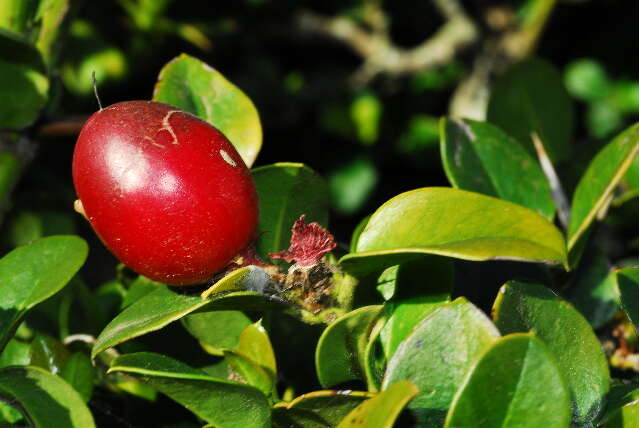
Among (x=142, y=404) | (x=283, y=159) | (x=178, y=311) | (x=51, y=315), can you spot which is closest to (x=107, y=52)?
(x=283, y=159)

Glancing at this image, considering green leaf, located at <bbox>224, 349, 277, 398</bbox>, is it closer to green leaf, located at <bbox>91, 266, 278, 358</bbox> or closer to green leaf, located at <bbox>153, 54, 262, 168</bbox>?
green leaf, located at <bbox>91, 266, 278, 358</bbox>

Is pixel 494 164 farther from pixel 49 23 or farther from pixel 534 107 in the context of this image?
pixel 49 23

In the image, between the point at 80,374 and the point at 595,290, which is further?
the point at 595,290

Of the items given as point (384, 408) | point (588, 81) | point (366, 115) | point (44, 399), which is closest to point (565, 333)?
point (384, 408)

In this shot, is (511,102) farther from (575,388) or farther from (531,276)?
(575,388)

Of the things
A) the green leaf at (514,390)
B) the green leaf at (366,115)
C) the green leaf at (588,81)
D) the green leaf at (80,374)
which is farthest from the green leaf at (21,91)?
the green leaf at (588,81)

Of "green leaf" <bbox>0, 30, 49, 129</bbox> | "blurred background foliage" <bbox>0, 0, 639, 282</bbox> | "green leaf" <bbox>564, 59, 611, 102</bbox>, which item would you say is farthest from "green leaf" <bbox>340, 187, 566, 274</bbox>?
"green leaf" <bbox>564, 59, 611, 102</bbox>

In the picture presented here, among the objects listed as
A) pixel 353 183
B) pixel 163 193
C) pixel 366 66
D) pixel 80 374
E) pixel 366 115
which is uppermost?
pixel 163 193
